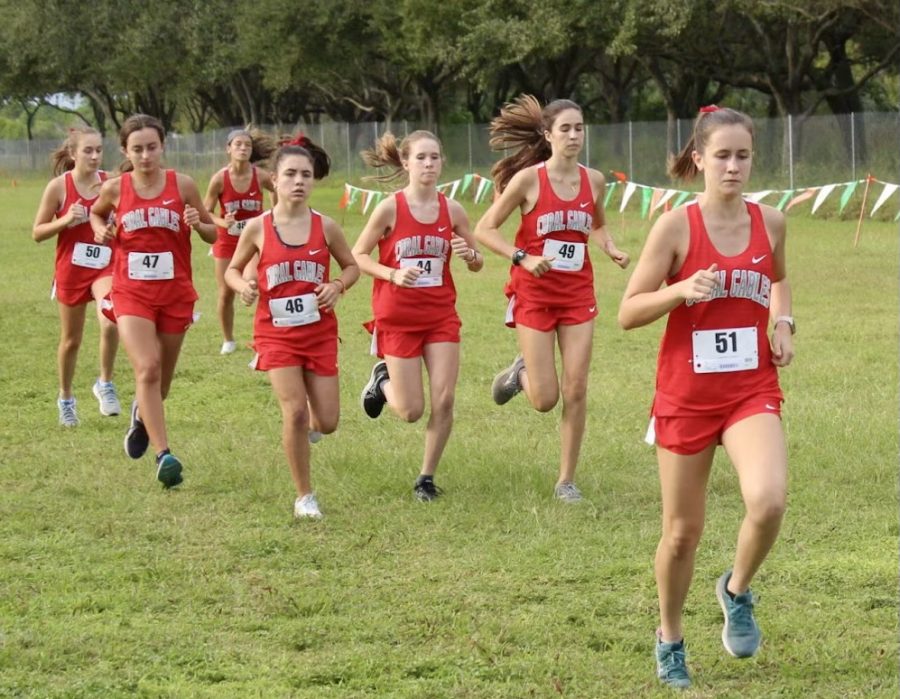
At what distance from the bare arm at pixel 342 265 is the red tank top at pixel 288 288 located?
0.08m

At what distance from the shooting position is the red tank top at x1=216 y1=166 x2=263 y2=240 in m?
13.2

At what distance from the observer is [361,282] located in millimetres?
19672

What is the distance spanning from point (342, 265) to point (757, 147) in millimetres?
25808

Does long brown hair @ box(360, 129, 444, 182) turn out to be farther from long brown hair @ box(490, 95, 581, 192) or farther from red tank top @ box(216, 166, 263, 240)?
red tank top @ box(216, 166, 263, 240)

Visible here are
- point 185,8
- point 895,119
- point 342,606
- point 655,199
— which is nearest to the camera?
point 342,606

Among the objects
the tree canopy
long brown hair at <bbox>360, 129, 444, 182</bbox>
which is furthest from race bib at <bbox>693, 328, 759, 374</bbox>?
the tree canopy

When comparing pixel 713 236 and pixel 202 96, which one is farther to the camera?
pixel 202 96

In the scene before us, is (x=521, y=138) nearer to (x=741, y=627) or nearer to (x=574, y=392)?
(x=574, y=392)

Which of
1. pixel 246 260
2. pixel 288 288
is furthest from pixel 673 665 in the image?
pixel 246 260

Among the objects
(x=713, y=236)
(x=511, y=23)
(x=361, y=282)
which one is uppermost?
(x=511, y=23)

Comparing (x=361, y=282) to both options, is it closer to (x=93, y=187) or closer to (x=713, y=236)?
(x=93, y=187)

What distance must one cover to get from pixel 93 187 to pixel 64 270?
0.61 meters

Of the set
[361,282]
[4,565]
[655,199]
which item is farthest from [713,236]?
[655,199]

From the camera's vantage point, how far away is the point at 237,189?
43.3 ft
